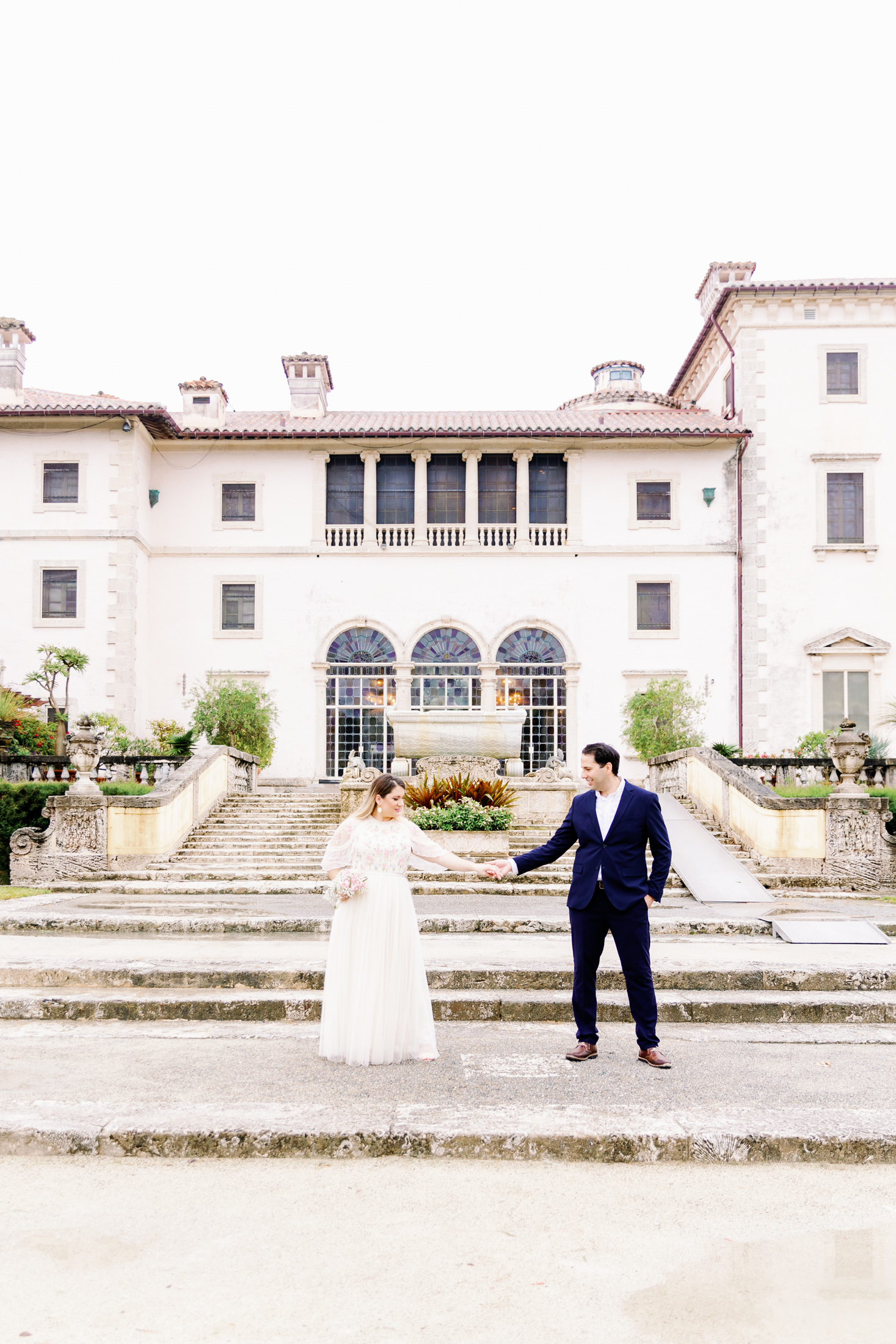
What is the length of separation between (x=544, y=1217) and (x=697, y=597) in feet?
88.3

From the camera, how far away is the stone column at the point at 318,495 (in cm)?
3048

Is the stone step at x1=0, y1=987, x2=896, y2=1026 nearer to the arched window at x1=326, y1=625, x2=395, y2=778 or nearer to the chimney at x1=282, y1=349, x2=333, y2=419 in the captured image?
the arched window at x1=326, y1=625, x2=395, y2=778

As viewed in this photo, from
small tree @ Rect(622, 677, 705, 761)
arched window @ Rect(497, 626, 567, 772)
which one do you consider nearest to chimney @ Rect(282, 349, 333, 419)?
arched window @ Rect(497, 626, 567, 772)

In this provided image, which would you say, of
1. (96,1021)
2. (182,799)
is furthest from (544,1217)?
(182,799)

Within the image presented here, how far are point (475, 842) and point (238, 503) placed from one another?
56.5 ft

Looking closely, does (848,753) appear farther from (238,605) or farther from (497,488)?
(238,605)

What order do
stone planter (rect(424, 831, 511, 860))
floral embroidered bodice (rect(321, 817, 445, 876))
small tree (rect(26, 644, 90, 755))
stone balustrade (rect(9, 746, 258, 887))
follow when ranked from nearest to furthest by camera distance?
floral embroidered bodice (rect(321, 817, 445, 876)) < stone balustrade (rect(9, 746, 258, 887)) < stone planter (rect(424, 831, 511, 860)) < small tree (rect(26, 644, 90, 755))

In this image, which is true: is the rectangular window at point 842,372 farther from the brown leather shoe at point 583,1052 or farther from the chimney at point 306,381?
the brown leather shoe at point 583,1052

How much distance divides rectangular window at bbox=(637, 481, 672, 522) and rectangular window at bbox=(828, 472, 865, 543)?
4.34 meters

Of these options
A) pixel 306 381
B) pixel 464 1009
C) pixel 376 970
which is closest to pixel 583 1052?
pixel 376 970

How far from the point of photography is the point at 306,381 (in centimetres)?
3244

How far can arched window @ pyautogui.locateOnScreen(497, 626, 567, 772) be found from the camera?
29844 millimetres

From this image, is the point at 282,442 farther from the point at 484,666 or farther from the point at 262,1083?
the point at 262,1083

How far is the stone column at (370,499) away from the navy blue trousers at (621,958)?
24578mm
